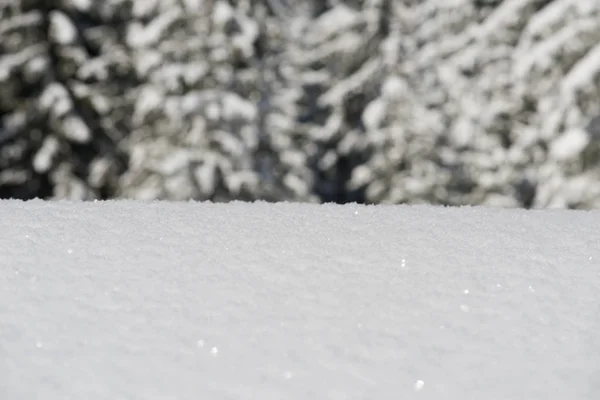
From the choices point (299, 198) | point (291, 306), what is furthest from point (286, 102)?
point (291, 306)

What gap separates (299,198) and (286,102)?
228 centimetres

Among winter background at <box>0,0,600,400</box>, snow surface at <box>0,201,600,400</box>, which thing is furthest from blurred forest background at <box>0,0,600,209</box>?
snow surface at <box>0,201,600,400</box>

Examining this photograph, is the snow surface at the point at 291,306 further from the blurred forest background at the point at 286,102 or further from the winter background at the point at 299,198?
the blurred forest background at the point at 286,102

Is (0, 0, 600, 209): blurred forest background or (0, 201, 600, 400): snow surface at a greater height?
(0, 201, 600, 400): snow surface

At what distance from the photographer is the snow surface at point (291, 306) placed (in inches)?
123

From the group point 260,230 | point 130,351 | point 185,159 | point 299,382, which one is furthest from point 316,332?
point 185,159

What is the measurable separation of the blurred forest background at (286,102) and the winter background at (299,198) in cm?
5

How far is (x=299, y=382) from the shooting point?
311cm

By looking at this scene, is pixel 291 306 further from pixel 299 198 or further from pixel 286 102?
pixel 286 102

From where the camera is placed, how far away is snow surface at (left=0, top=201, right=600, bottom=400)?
3137mm

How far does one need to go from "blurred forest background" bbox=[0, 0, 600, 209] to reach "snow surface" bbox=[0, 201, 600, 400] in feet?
40.2

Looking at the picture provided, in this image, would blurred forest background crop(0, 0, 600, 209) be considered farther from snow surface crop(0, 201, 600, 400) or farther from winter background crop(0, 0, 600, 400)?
snow surface crop(0, 201, 600, 400)

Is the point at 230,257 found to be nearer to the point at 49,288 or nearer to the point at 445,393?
the point at 49,288

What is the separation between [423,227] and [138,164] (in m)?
13.9
